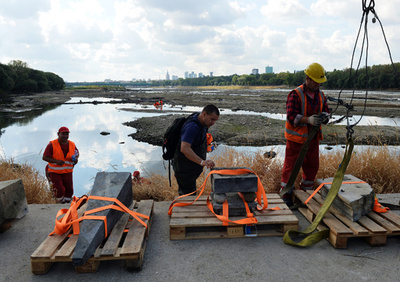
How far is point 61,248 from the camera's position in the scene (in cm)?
289

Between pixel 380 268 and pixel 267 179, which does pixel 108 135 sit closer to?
pixel 267 179

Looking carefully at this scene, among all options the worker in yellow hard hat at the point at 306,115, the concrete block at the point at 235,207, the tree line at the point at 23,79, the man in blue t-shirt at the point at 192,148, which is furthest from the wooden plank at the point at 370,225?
the tree line at the point at 23,79

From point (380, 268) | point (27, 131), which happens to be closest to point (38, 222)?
point (380, 268)

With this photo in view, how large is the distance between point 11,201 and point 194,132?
2.65 metres

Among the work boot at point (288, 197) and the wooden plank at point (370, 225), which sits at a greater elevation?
the wooden plank at point (370, 225)

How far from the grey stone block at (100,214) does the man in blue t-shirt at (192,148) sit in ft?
2.73

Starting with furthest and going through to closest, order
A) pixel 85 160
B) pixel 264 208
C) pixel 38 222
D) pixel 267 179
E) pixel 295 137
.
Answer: pixel 85 160 → pixel 267 179 → pixel 295 137 → pixel 38 222 → pixel 264 208

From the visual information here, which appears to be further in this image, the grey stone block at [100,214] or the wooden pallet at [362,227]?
the wooden pallet at [362,227]

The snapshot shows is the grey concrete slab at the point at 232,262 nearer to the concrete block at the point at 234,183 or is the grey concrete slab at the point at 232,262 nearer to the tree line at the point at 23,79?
Answer: the concrete block at the point at 234,183

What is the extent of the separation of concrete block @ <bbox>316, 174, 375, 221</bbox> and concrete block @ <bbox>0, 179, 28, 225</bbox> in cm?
430

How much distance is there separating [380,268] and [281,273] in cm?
106

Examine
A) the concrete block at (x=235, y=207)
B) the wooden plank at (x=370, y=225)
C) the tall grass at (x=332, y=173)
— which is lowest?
the tall grass at (x=332, y=173)

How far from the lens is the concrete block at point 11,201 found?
3662 mm

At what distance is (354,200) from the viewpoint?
3.44 metres
